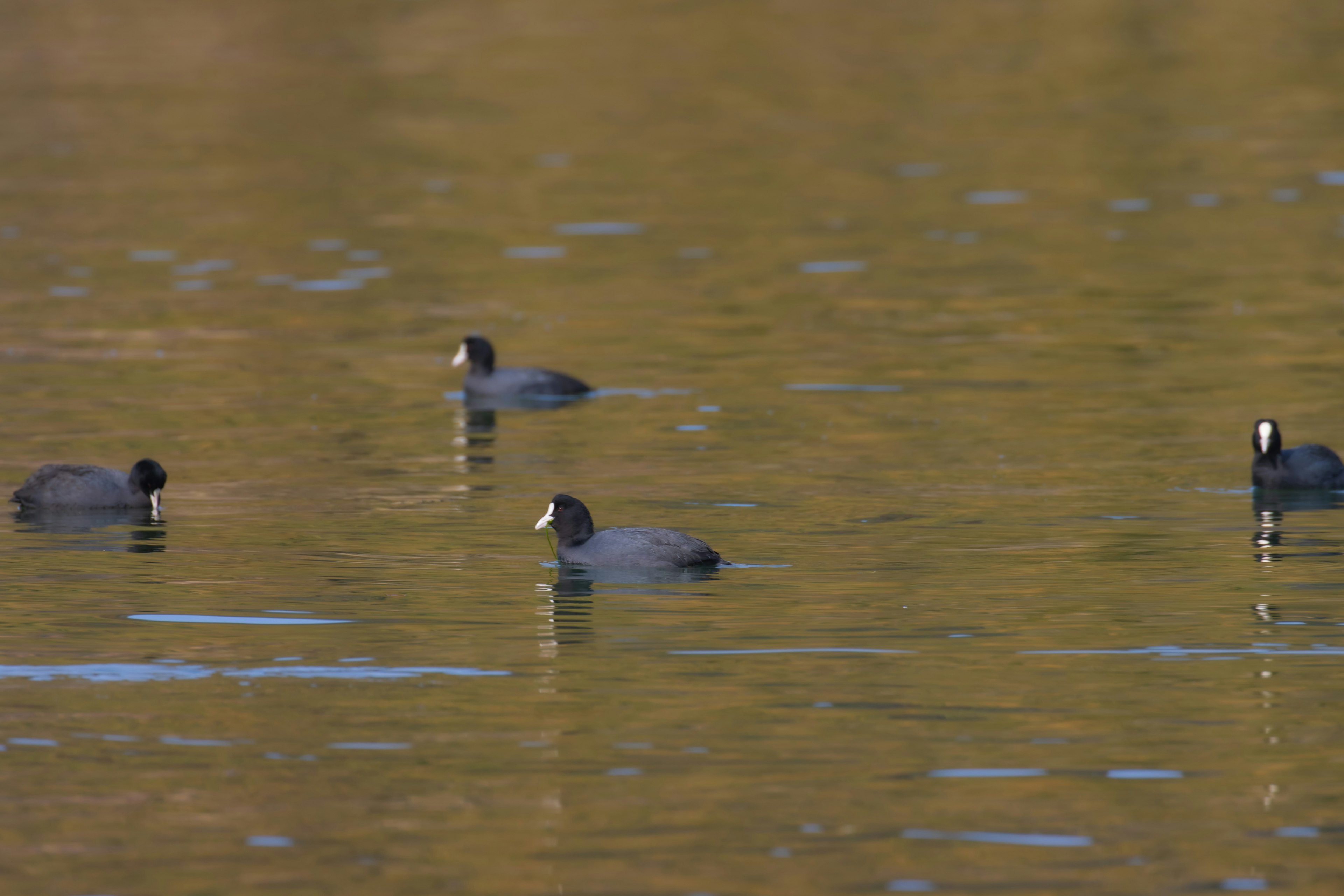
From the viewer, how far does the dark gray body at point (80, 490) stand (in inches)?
777

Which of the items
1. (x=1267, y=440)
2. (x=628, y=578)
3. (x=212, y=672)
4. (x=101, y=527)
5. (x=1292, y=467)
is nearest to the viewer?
(x=212, y=672)

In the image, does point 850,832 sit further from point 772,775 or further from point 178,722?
point 178,722

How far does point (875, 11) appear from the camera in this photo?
7356cm

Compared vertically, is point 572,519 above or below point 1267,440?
below

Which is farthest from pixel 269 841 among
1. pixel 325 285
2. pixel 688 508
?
pixel 325 285

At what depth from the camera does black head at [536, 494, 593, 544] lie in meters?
17.1

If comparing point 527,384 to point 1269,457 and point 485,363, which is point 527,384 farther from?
point 1269,457

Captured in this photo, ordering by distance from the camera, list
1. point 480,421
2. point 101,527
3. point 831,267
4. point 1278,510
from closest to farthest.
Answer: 1. point 1278,510
2. point 101,527
3. point 480,421
4. point 831,267

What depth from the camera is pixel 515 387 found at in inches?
1040

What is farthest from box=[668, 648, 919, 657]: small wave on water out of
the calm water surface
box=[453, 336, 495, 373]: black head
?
box=[453, 336, 495, 373]: black head

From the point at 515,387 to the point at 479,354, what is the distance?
0.82 m

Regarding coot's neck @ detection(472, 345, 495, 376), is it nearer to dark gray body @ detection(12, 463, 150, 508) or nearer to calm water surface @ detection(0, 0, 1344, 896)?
calm water surface @ detection(0, 0, 1344, 896)

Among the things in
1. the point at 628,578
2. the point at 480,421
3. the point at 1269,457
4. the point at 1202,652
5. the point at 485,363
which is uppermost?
the point at 485,363

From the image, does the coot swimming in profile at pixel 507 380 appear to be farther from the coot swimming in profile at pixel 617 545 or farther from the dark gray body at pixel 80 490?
the coot swimming in profile at pixel 617 545
